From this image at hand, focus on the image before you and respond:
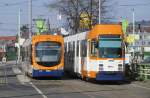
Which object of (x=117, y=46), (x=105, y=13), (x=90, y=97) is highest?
(x=105, y=13)

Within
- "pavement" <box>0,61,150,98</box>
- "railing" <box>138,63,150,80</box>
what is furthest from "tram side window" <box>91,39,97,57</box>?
"railing" <box>138,63,150,80</box>

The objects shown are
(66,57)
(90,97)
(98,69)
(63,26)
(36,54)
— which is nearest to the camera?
(90,97)

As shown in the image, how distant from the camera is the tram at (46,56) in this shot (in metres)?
40.3

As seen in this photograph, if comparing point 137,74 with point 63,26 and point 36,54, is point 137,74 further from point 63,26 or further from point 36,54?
point 63,26

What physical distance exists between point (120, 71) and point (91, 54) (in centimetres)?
210

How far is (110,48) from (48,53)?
286 inches

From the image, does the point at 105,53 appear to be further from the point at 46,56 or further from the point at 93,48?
the point at 46,56

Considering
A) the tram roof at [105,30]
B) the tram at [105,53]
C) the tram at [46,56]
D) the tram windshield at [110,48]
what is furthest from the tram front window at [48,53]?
the tram windshield at [110,48]

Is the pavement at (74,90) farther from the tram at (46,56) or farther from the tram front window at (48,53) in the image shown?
the tram front window at (48,53)

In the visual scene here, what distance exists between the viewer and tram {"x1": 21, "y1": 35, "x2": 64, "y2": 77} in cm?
4031

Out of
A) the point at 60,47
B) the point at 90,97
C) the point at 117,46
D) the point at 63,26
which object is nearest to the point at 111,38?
the point at 117,46

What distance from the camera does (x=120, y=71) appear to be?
34844mm

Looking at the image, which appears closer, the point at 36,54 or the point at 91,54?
the point at 91,54

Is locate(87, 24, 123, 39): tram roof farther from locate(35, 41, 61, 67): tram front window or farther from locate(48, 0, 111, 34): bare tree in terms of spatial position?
locate(48, 0, 111, 34): bare tree
